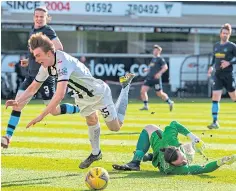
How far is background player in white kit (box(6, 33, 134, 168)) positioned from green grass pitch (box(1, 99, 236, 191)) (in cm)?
57

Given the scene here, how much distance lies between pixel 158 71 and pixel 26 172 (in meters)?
14.2

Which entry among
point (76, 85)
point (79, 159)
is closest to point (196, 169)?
point (76, 85)

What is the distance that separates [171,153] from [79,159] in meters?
2.02

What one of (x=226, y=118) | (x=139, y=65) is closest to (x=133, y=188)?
(x=226, y=118)

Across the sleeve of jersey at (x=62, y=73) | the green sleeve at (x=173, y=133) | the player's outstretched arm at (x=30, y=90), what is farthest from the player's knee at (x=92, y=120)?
the sleeve of jersey at (x=62, y=73)

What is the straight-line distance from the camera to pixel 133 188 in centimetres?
752

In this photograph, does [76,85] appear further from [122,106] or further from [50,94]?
[50,94]

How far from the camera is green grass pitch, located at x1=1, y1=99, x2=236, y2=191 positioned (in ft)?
25.3

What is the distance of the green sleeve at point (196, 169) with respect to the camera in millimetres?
8336

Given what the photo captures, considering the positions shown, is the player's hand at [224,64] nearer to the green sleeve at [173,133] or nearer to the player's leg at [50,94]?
the player's leg at [50,94]

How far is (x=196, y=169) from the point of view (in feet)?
27.6

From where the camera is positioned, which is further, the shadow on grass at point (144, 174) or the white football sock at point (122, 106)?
the white football sock at point (122, 106)

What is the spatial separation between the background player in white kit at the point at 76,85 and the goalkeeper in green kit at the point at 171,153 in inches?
24.6

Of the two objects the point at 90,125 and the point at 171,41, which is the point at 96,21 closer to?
the point at 171,41
